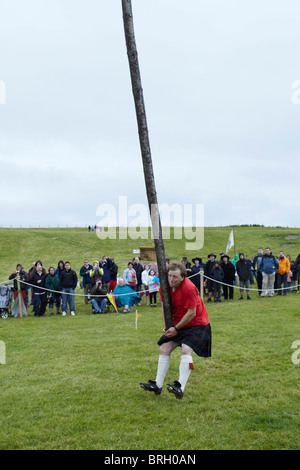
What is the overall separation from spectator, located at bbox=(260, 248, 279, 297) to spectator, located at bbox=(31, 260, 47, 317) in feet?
23.2

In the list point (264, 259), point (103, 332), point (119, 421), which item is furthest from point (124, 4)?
point (264, 259)

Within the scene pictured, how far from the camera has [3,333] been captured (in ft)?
28.6

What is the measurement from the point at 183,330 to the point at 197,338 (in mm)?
203

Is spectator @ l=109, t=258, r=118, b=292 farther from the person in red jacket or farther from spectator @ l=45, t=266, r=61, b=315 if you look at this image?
the person in red jacket

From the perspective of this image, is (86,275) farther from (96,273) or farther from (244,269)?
(244,269)

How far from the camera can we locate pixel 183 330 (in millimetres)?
4605

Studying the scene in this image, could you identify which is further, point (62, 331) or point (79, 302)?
point (79, 302)

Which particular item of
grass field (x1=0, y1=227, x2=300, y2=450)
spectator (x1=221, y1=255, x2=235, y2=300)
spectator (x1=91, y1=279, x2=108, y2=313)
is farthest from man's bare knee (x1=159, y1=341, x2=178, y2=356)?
spectator (x1=221, y1=255, x2=235, y2=300)

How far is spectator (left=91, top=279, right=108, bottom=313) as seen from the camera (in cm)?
1195

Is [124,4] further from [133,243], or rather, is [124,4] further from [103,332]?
[133,243]

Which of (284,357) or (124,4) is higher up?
(124,4)

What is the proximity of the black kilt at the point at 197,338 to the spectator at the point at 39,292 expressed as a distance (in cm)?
771

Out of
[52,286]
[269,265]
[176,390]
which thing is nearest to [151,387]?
[176,390]
